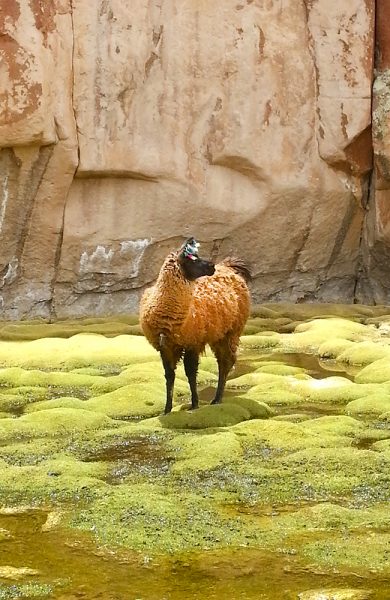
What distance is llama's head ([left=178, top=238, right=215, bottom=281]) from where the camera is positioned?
28.4ft

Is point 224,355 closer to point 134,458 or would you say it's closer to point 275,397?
point 275,397

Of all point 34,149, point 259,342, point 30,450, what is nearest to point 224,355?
point 30,450

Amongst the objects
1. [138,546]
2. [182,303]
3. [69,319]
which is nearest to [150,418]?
[182,303]

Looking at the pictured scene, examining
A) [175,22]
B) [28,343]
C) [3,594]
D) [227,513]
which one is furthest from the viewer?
[175,22]

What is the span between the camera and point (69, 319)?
1545cm

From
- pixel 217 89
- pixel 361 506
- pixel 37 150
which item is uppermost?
pixel 217 89

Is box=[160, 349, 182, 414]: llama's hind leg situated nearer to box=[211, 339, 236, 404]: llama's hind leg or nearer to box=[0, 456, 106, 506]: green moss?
box=[211, 339, 236, 404]: llama's hind leg

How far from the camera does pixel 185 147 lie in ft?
52.4

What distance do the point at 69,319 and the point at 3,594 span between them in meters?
10.7

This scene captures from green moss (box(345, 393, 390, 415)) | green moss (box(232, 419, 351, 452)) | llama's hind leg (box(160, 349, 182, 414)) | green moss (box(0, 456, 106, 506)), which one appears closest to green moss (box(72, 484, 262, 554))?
green moss (box(0, 456, 106, 506))

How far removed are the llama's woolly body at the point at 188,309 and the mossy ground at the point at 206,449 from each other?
705 millimetres

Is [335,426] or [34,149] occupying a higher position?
[34,149]

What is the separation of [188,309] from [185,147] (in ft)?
25.0

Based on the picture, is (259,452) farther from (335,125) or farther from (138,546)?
(335,125)
